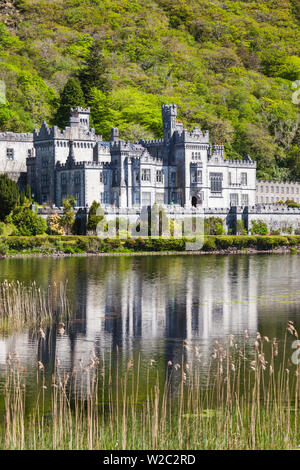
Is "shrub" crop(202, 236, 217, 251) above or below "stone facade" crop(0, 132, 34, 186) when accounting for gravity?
below

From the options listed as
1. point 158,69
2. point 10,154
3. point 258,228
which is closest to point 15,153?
point 10,154

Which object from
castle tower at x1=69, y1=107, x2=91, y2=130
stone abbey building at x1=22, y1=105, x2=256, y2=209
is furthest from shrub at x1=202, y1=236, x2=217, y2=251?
castle tower at x1=69, y1=107, x2=91, y2=130

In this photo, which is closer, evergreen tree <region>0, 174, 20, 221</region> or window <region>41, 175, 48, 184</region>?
evergreen tree <region>0, 174, 20, 221</region>

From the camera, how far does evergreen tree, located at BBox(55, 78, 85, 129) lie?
102875 mm

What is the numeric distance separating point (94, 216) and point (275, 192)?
120ft

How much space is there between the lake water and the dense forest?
4019 centimetres

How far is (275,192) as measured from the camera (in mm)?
107938

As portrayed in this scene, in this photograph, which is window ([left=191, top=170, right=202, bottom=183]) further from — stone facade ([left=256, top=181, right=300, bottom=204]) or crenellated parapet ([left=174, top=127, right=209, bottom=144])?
stone facade ([left=256, top=181, right=300, bottom=204])

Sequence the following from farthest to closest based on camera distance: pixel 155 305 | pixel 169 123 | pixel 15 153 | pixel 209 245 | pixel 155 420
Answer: pixel 169 123, pixel 15 153, pixel 209 245, pixel 155 305, pixel 155 420

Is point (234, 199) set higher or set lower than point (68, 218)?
higher

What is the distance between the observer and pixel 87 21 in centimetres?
→ 16425

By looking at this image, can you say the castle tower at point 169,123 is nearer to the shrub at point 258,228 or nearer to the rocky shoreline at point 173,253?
the shrub at point 258,228

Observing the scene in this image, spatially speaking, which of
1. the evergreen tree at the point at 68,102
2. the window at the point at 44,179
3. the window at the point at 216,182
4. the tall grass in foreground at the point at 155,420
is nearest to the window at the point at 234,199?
the window at the point at 216,182
